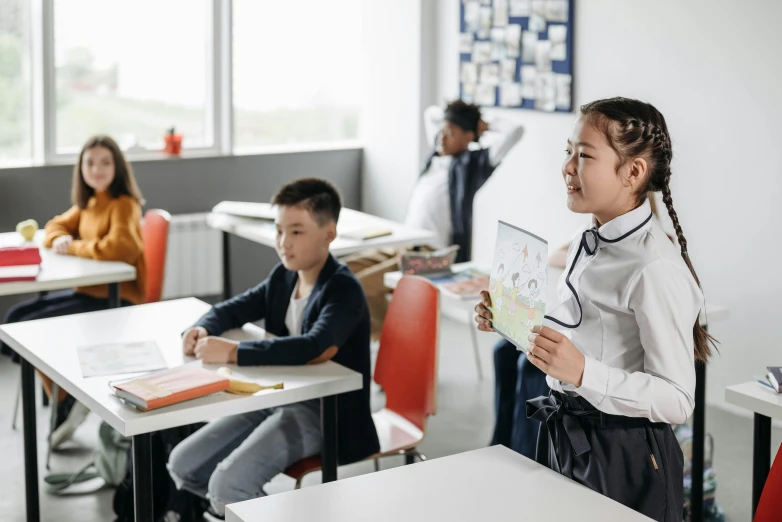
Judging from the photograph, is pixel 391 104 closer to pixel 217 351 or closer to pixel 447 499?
pixel 217 351

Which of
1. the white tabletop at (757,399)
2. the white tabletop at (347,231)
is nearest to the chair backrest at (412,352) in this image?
the white tabletop at (757,399)

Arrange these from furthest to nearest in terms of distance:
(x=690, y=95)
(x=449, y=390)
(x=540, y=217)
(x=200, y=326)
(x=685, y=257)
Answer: (x=540, y=217), (x=449, y=390), (x=690, y=95), (x=200, y=326), (x=685, y=257)

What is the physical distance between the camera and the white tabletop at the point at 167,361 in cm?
235

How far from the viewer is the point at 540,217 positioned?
5305mm

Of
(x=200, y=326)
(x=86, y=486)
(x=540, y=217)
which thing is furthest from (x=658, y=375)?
(x=540, y=217)

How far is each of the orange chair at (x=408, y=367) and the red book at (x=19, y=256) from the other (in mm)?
1577

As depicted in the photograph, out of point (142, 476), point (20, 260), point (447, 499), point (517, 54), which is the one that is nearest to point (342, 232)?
point (20, 260)

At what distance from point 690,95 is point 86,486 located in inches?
115

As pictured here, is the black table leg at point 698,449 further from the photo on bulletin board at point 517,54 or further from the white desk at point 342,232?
the photo on bulletin board at point 517,54

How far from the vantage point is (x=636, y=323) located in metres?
1.88

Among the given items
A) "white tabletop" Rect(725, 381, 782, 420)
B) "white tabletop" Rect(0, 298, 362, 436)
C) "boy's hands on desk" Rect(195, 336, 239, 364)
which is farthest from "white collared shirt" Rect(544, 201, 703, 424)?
"boy's hands on desk" Rect(195, 336, 239, 364)

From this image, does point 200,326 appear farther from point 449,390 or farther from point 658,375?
point 449,390

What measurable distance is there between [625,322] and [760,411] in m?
0.76

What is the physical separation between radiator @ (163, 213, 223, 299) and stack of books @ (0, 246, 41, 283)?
172cm
